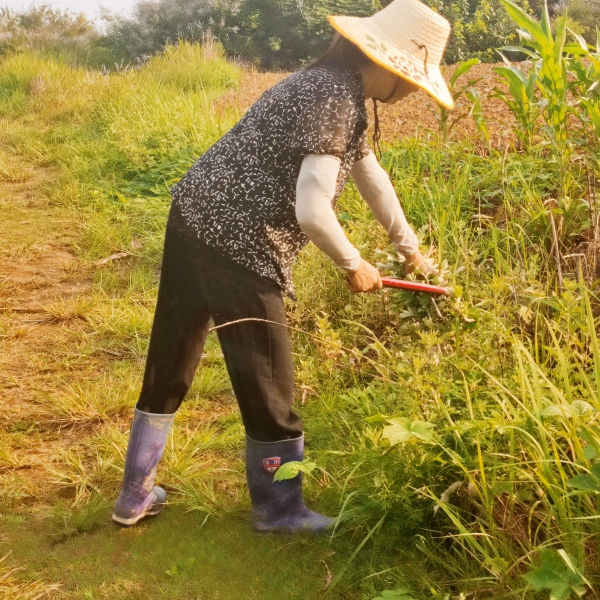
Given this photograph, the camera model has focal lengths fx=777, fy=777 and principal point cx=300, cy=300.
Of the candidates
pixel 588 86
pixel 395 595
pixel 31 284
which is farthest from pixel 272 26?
pixel 395 595

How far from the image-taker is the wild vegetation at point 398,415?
2.07m

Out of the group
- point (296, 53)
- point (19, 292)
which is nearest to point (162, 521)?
point (19, 292)

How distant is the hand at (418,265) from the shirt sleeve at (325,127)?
2.15ft

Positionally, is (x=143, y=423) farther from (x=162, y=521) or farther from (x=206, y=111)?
(x=206, y=111)

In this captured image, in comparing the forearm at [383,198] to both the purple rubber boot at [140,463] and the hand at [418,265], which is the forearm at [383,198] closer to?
the hand at [418,265]

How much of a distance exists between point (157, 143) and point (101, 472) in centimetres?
382

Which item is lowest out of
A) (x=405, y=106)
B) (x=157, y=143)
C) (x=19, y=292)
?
(x=19, y=292)

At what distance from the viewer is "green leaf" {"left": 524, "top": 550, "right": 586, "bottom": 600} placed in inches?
67.5

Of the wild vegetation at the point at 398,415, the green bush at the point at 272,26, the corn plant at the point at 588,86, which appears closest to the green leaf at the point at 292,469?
the wild vegetation at the point at 398,415

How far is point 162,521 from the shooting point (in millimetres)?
2670

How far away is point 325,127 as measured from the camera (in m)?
2.10

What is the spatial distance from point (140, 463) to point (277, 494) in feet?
1.53

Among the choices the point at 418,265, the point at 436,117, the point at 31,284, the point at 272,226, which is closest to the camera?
the point at 272,226

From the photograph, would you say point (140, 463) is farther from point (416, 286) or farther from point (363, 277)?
point (416, 286)
